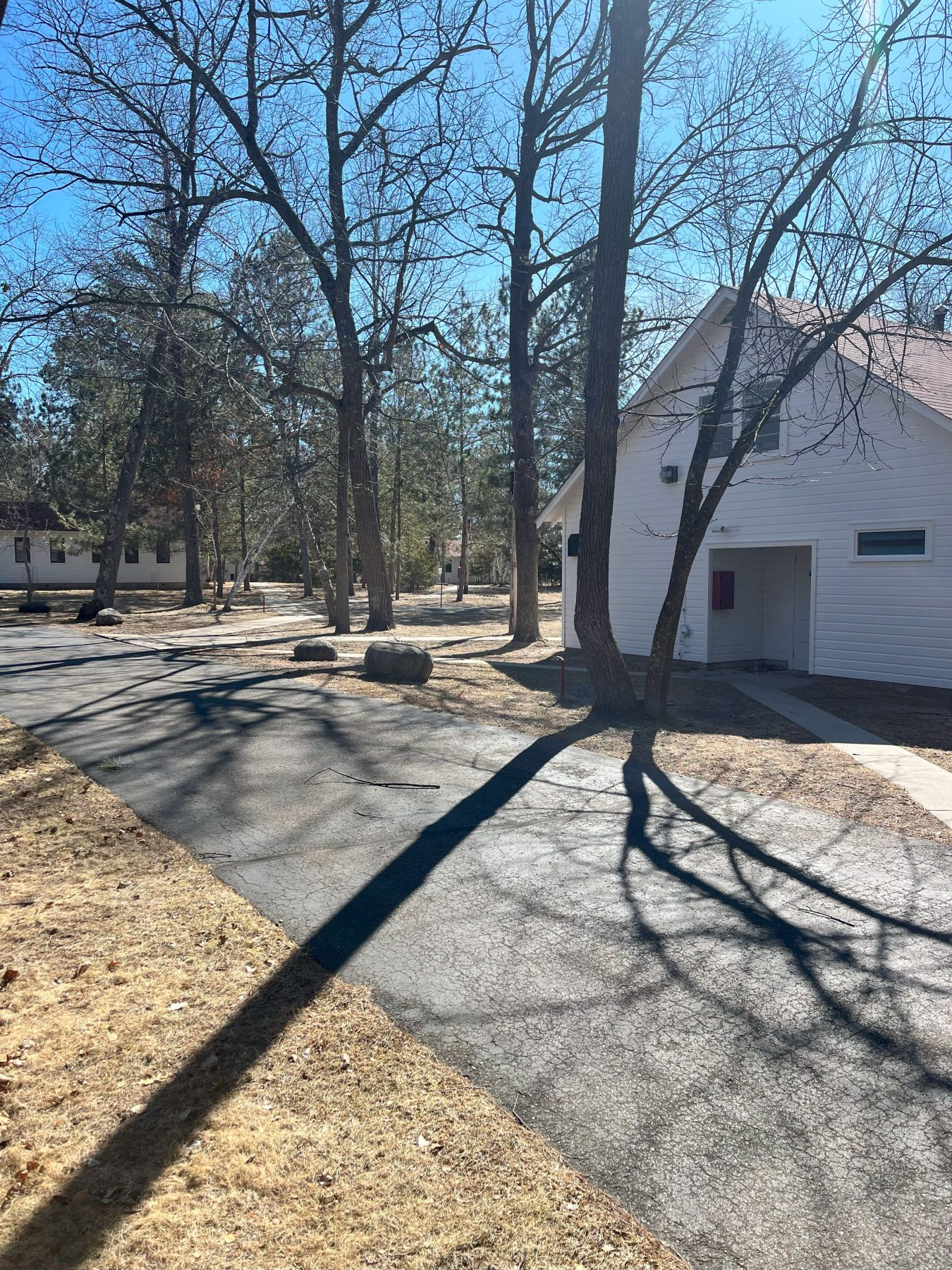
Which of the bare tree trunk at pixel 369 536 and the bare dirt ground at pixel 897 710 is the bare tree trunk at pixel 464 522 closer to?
A: the bare tree trunk at pixel 369 536

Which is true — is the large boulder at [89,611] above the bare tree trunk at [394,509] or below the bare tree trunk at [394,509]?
below

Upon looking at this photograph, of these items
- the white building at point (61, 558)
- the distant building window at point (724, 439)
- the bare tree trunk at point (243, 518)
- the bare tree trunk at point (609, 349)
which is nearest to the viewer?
the bare tree trunk at point (609, 349)

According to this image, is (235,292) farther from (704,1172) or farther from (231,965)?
(704,1172)

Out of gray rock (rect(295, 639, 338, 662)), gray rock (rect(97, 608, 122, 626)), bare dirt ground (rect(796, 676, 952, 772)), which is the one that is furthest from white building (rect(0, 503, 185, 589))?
bare dirt ground (rect(796, 676, 952, 772))

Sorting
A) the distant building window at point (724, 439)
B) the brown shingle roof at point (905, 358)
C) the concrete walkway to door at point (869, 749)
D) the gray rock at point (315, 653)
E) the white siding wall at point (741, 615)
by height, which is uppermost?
the brown shingle roof at point (905, 358)

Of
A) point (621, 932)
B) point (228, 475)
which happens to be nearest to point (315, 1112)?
point (621, 932)

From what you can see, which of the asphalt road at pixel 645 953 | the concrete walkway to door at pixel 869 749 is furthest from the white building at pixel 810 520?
the asphalt road at pixel 645 953

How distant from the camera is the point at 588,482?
11227mm

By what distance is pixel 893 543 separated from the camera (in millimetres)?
13352

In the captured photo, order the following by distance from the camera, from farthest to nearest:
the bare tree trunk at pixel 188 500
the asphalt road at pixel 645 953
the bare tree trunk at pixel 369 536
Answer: the bare tree trunk at pixel 188 500
the bare tree trunk at pixel 369 536
the asphalt road at pixel 645 953

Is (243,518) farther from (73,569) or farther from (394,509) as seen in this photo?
(73,569)

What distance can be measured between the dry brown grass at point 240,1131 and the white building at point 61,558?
40.6 meters

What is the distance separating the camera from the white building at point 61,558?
43.0 metres

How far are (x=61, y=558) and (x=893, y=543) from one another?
43.8 m
